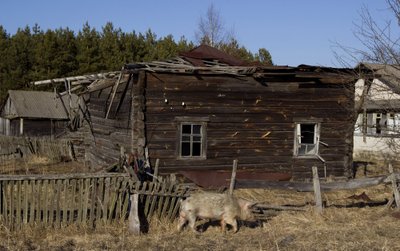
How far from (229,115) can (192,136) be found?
1.32 metres

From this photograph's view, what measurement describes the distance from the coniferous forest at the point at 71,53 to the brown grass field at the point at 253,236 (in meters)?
36.0

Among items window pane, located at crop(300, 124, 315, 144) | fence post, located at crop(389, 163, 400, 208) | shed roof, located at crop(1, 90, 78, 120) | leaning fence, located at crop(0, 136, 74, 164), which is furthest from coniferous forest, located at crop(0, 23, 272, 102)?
fence post, located at crop(389, 163, 400, 208)

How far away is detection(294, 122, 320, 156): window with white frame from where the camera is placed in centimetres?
1652

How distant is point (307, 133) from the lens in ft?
55.6

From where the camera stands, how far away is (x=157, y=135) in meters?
14.7

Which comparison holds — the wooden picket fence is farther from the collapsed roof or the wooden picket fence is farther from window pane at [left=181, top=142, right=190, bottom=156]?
window pane at [left=181, top=142, right=190, bottom=156]

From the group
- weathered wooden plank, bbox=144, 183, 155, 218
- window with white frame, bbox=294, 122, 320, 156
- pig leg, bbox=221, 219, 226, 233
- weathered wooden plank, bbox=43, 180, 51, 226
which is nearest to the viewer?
weathered wooden plank, bbox=43, 180, 51, 226

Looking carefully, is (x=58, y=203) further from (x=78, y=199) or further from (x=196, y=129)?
(x=196, y=129)

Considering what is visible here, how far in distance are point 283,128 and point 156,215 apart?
25.7 feet

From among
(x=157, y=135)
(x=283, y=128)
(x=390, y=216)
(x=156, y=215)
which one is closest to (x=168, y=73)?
(x=157, y=135)

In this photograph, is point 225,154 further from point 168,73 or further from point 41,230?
point 41,230

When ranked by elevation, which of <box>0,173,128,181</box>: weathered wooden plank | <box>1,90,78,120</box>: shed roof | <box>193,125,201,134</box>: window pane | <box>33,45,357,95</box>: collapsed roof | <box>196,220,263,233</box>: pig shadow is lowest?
<box>196,220,263,233</box>: pig shadow

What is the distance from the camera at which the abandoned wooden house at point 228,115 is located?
14.6 m

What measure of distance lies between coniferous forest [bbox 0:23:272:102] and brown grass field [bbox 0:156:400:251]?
36010 millimetres
